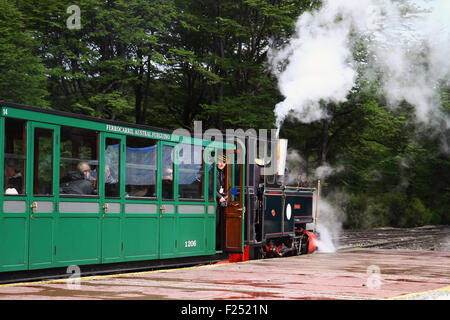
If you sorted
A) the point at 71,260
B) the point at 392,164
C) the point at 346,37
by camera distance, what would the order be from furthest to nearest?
the point at 392,164 < the point at 346,37 < the point at 71,260

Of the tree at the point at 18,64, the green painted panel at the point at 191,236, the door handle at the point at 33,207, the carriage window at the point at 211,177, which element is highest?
the tree at the point at 18,64

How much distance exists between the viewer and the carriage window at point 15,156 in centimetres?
935

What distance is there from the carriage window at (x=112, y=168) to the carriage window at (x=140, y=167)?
0.79 ft

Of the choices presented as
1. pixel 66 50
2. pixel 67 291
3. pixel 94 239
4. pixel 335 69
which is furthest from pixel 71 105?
pixel 67 291

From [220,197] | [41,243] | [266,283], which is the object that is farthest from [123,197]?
[266,283]

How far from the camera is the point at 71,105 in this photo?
25531mm

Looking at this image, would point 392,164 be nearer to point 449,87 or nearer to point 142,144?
point 449,87

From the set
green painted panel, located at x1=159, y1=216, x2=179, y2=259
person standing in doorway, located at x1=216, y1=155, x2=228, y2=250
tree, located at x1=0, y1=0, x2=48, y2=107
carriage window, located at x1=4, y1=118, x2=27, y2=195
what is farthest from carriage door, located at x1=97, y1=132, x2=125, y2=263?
tree, located at x1=0, y1=0, x2=48, y2=107

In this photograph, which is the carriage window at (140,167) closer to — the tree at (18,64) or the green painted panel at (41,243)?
the green painted panel at (41,243)

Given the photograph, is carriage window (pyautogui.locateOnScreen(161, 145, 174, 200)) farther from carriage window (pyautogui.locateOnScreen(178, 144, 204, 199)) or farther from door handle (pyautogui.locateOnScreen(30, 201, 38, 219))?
door handle (pyautogui.locateOnScreen(30, 201, 38, 219))

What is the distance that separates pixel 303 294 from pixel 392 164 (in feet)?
100

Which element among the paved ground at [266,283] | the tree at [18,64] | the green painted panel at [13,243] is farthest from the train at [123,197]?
the tree at [18,64]

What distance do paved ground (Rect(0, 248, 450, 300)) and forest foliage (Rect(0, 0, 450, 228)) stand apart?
1308 cm

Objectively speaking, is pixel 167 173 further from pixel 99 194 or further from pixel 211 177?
pixel 99 194
